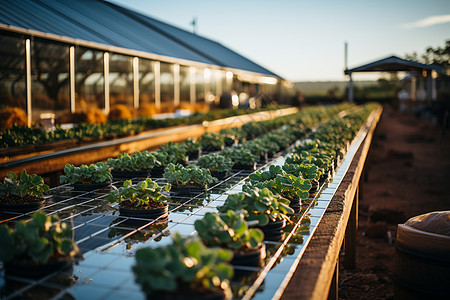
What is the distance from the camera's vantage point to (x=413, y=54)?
42.4 metres

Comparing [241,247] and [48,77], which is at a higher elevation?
[48,77]

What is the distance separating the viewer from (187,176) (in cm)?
420

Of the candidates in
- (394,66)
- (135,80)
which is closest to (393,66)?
(394,66)

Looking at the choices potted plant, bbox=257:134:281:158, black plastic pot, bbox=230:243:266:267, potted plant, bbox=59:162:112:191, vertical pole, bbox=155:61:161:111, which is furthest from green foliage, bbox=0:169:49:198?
vertical pole, bbox=155:61:161:111

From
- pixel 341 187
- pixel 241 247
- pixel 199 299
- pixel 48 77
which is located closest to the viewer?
pixel 199 299

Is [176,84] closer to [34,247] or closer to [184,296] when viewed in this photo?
[34,247]

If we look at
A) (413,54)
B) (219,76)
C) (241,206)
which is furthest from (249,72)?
(413,54)

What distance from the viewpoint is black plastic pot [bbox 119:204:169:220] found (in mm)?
3320

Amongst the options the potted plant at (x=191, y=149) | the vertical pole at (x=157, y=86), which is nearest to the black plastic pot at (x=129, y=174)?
the potted plant at (x=191, y=149)

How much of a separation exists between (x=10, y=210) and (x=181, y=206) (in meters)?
1.29

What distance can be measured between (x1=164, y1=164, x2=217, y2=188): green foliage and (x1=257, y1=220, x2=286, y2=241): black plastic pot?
149 cm

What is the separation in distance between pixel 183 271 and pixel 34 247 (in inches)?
35.2

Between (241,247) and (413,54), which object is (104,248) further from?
(413,54)

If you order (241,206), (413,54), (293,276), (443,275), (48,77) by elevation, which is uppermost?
(413,54)
